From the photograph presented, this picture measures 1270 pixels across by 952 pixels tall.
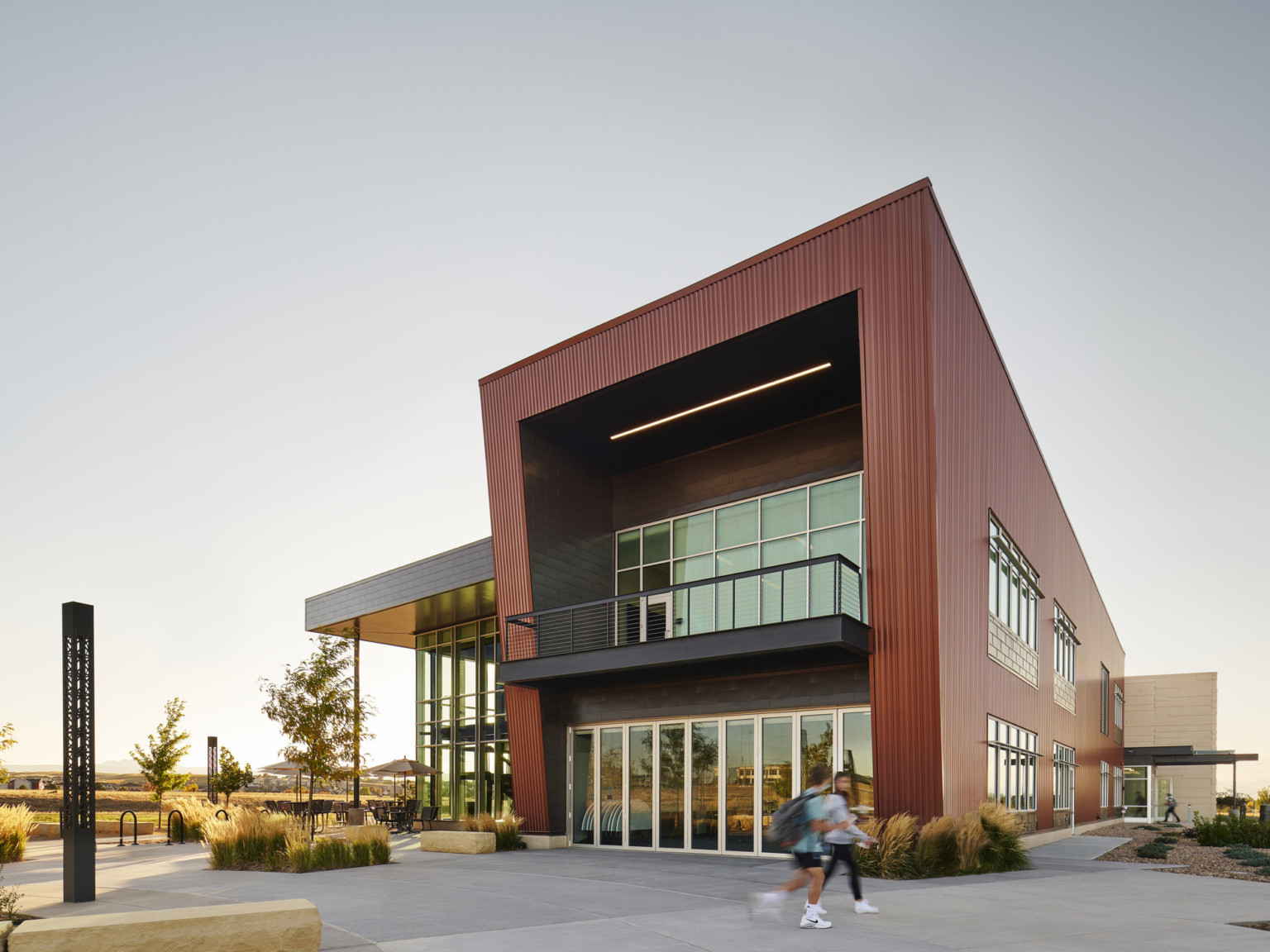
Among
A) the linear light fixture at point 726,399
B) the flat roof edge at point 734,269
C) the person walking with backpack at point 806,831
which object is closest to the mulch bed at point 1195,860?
the person walking with backpack at point 806,831

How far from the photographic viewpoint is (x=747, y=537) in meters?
20.8

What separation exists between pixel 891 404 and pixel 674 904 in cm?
897

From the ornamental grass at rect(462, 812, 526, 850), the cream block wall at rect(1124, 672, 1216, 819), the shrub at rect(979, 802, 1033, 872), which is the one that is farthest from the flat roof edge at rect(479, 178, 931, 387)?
the cream block wall at rect(1124, 672, 1216, 819)

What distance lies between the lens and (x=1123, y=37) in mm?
20812

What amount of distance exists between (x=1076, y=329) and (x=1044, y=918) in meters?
24.5

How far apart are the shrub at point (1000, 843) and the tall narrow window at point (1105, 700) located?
3012cm

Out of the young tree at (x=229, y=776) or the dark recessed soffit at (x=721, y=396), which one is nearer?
the dark recessed soffit at (x=721, y=396)

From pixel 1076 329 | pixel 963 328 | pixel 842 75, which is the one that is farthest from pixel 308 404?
pixel 1076 329

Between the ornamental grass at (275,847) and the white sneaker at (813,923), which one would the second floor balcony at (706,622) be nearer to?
the ornamental grass at (275,847)

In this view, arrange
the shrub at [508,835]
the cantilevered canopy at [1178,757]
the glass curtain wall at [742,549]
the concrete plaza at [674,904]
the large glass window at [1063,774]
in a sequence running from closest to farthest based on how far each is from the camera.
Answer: the concrete plaza at [674,904] → the glass curtain wall at [742,549] → the shrub at [508,835] → the large glass window at [1063,774] → the cantilevered canopy at [1178,757]

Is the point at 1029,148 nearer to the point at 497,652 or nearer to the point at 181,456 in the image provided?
the point at 497,652

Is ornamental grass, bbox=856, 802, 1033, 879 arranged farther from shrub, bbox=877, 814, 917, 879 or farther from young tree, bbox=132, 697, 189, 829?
young tree, bbox=132, 697, 189, 829

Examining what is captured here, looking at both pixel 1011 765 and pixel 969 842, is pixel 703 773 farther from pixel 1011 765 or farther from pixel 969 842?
pixel 1011 765

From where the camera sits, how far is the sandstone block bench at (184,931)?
7203 mm
